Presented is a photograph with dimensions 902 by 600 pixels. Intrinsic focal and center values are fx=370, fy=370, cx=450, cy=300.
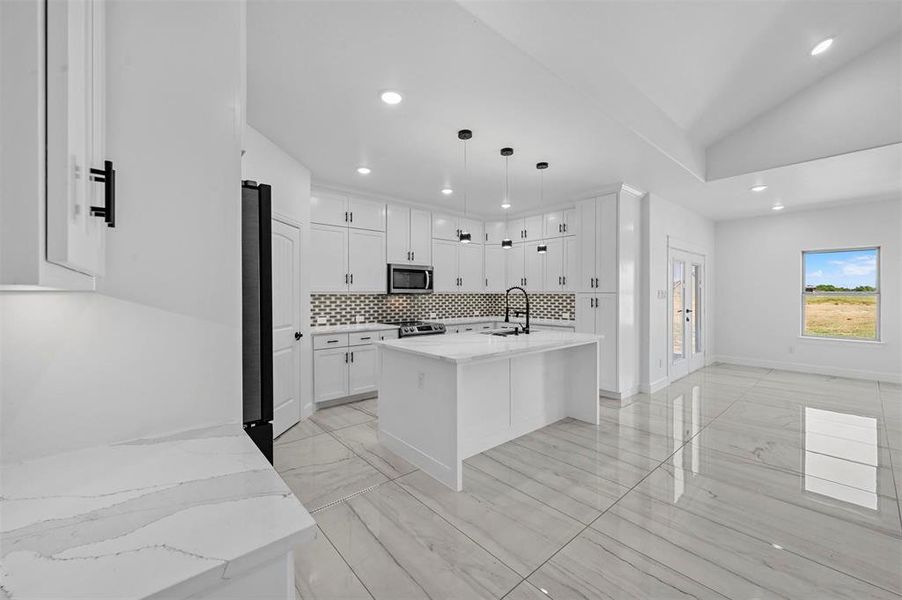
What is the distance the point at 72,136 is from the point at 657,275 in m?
5.64

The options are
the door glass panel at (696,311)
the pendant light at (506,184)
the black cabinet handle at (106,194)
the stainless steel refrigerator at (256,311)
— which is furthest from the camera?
the door glass panel at (696,311)

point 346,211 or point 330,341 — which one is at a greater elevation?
point 346,211

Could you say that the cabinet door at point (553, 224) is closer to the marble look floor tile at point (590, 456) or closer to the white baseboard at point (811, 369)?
the marble look floor tile at point (590, 456)

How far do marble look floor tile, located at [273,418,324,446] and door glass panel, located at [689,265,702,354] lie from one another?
5.99 m

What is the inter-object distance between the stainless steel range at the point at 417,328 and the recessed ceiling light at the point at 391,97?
286cm

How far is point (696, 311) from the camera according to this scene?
6.41 meters

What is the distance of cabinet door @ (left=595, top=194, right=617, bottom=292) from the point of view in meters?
4.60

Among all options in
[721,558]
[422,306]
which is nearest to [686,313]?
[422,306]

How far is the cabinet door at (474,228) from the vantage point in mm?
6062

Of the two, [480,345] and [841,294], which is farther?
[841,294]

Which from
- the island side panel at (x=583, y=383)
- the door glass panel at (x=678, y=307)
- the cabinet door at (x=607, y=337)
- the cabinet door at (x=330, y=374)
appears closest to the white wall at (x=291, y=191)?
the cabinet door at (x=330, y=374)

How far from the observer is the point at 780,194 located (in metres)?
5.06

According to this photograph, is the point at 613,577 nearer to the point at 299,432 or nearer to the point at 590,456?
the point at 590,456

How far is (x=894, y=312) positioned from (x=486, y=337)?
20.8 feet
